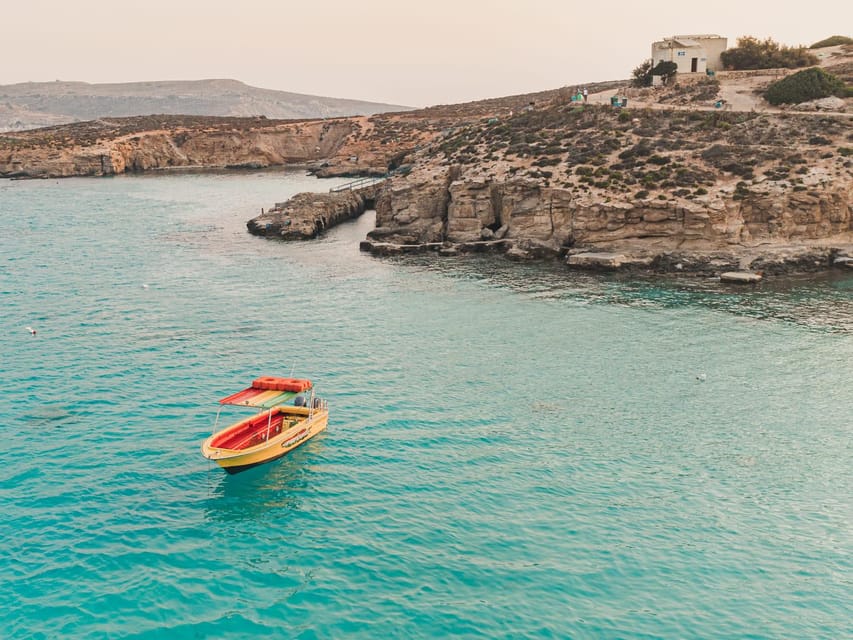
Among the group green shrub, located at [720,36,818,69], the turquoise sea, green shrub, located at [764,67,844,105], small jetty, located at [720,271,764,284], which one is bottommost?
the turquoise sea

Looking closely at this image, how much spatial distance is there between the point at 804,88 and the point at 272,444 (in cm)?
6812

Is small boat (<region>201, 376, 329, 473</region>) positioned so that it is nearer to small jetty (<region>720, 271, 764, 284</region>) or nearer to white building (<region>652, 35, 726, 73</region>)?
small jetty (<region>720, 271, 764, 284</region>)

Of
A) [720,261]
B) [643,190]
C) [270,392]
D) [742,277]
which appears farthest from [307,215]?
[270,392]

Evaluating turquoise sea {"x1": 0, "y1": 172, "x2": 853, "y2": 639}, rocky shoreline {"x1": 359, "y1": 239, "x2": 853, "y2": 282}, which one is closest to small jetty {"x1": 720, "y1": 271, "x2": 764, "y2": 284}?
rocky shoreline {"x1": 359, "y1": 239, "x2": 853, "y2": 282}

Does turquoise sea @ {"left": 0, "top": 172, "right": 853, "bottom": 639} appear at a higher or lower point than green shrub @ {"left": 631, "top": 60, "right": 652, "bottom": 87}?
lower

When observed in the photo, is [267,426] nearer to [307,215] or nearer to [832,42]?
[307,215]

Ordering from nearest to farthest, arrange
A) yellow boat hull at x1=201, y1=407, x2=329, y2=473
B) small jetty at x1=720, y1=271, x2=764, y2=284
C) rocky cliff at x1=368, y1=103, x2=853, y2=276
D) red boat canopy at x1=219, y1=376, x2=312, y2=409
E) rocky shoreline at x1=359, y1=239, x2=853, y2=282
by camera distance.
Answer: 1. yellow boat hull at x1=201, y1=407, x2=329, y2=473
2. red boat canopy at x1=219, y1=376, x2=312, y2=409
3. small jetty at x1=720, y1=271, x2=764, y2=284
4. rocky shoreline at x1=359, y1=239, x2=853, y2=282
5. rocky cliff at x1=368, y1=103, x2=853, y2=276

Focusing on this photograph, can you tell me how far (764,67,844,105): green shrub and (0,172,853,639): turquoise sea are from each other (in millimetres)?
30953

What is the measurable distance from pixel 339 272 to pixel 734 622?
4117 cm

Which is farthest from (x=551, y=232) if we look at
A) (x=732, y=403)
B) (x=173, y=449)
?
(x=173, y=449)

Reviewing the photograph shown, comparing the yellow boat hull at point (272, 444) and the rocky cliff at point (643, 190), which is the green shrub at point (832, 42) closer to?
the rocky cliff at point (643, 190)

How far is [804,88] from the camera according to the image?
69750 mm

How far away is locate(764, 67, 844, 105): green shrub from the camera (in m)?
69.6

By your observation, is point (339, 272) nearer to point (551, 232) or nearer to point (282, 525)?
point (551, 232)
